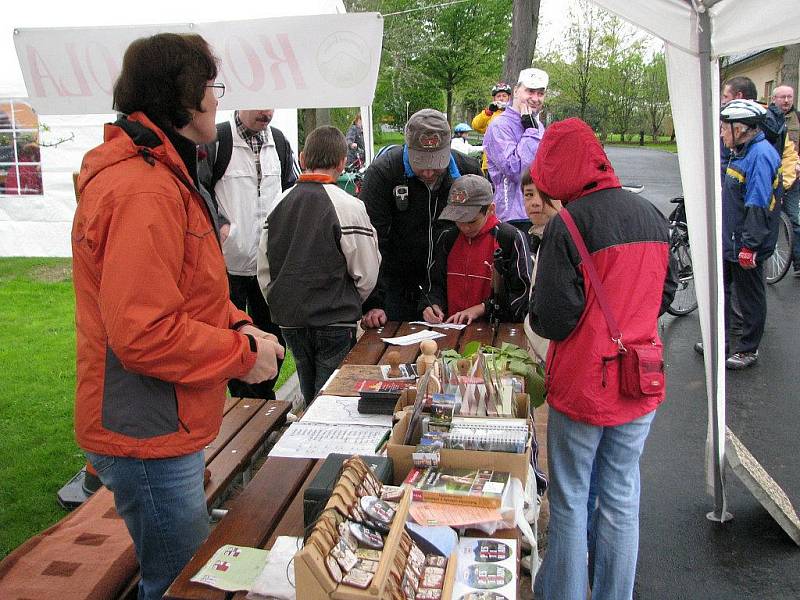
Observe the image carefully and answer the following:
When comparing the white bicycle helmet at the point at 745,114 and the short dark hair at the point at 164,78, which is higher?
the white bicycle helmet at the point at 745,114

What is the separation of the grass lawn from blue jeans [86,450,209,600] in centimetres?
167

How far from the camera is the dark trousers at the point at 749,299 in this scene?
18.1 ft

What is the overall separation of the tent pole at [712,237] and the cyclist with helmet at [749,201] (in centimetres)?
240

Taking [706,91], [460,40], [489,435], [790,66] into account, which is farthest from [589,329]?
[460,40]

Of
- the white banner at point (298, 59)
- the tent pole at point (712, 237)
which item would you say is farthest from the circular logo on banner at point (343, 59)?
the tent pole at point (712, 237)

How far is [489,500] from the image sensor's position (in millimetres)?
1855

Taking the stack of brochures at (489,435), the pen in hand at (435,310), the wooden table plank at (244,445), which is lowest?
the wooden table plank at (244,445)

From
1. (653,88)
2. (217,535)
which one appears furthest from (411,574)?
(653,88)

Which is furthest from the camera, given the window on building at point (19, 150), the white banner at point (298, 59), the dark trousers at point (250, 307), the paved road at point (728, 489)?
Result: the window on building at point (19, 150)

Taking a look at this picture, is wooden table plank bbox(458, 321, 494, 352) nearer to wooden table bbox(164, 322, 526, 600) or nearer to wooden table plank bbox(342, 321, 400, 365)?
wooden table plank bbox(342, 321, 400, 365)

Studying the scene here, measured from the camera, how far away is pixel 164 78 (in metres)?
1.78

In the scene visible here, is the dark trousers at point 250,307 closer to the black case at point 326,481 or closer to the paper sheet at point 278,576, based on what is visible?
the black case at point 326,481

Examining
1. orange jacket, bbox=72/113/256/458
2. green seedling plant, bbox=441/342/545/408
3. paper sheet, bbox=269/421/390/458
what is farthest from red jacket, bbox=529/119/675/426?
orange jacket, bbox=72/113/256/458

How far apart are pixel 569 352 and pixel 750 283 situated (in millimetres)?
3805
